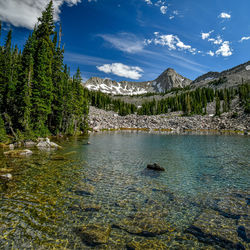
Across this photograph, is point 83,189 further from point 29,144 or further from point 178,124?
point 178,124

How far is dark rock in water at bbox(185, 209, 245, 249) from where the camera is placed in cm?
566

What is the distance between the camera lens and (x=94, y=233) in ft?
19.5

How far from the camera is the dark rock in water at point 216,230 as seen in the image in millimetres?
5664

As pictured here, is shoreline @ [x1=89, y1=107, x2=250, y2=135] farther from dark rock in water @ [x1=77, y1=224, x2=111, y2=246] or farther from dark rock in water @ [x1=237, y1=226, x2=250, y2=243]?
dark rock in water @ [x1=237, y1=226, x2=250, y2=243]

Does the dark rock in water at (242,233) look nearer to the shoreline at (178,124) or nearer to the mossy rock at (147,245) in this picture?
the mossy rock at (147,245)

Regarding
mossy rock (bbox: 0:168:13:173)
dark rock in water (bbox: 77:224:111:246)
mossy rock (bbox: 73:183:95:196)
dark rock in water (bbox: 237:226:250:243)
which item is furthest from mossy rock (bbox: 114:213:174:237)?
mossy rock (bbox: 0:168:13:173)

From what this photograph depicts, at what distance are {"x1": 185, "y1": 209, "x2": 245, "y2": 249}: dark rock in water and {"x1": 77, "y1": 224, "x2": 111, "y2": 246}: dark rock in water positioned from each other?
3060 mm

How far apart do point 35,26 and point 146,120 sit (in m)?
76.6

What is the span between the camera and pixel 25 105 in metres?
26.6

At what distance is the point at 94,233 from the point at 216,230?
15.2 feet

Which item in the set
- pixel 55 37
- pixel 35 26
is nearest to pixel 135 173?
pixel 35 26

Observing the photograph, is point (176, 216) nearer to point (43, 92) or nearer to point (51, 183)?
point (51, 183)

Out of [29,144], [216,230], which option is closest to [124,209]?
[216,230]

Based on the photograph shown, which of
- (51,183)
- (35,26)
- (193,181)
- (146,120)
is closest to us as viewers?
(51,183)
